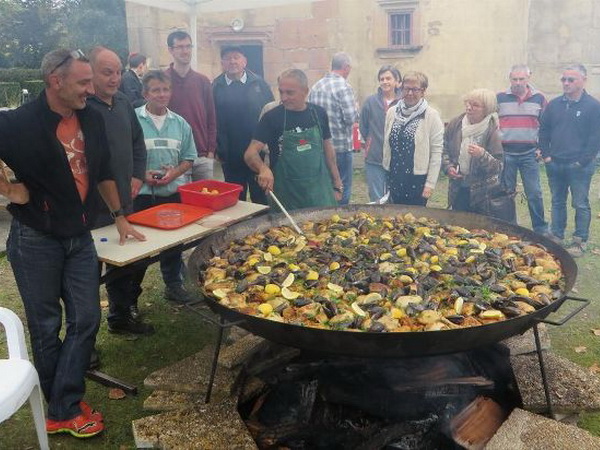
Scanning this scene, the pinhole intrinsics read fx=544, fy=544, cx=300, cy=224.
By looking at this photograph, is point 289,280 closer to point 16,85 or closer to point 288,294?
point 288,294

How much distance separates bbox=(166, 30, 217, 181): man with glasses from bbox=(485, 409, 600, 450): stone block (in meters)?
4.30

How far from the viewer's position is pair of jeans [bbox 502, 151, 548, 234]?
7.47 meters

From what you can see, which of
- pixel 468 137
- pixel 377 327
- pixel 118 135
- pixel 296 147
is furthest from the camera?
pixel 468 137

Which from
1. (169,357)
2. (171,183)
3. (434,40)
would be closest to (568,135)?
(171,183)

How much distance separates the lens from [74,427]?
11.8 feet

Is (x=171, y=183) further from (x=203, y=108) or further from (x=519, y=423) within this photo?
(x=519, y=423)

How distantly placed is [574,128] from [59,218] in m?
6.38

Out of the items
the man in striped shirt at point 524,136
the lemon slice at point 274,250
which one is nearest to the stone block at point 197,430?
the lemon slice at point 274,250

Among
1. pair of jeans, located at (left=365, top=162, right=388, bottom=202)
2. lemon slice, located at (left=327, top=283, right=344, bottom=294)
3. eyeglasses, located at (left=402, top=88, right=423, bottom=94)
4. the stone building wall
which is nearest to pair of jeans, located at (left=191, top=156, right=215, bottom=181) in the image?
eyeglasses, located at (left=402, top=88, right=423, bottom=94)

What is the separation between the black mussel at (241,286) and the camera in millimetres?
3377

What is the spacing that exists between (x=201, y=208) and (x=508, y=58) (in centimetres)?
1313

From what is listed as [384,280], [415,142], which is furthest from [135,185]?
[415,142]

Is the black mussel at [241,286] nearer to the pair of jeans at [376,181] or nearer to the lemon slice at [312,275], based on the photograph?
the lemon slice at [312,275]

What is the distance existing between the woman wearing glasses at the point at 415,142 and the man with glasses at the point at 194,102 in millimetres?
2052
